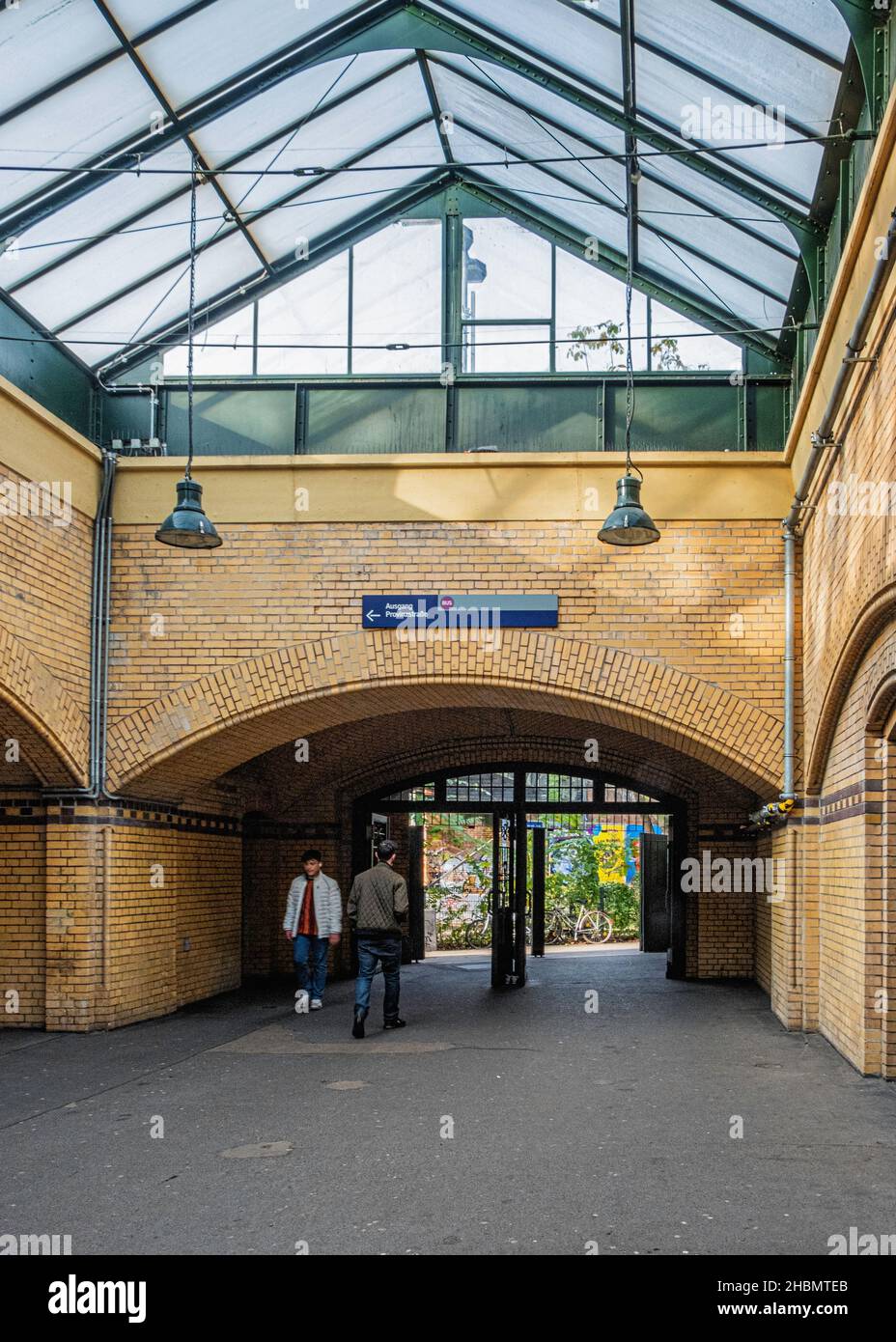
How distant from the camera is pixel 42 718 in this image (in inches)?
396

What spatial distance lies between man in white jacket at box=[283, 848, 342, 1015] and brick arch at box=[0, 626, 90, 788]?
8.22 feet

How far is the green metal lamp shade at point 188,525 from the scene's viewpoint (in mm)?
9109

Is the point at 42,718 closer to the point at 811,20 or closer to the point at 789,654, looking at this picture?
the point at 789,654

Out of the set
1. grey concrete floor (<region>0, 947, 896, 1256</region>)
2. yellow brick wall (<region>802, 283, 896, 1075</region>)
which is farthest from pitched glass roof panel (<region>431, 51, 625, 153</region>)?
grey concrete floor (<region>0, 947, 896, 1256</region>)

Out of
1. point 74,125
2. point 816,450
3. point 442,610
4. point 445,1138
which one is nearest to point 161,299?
point 74,125

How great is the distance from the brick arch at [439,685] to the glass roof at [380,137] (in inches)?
125

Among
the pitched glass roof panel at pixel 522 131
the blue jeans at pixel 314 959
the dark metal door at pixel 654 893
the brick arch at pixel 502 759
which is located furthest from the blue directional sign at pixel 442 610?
the dark metal door at pixel 654 893

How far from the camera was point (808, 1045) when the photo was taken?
9711 mm

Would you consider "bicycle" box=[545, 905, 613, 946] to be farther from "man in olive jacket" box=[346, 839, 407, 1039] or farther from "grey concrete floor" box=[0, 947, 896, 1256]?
"man in olive jacket" box=[346, 839, 407, 1039]

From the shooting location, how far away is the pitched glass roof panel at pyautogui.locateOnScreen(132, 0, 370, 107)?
916cm

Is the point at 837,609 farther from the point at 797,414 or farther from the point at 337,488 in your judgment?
the point at 337,488

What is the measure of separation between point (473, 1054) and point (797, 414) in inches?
229

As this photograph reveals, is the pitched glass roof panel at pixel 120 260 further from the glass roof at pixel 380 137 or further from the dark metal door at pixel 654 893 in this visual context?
the dark metal door at pixel 654 893

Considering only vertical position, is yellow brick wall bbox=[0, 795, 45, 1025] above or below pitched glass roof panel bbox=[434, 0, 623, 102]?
below
